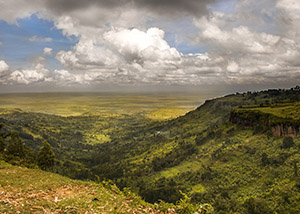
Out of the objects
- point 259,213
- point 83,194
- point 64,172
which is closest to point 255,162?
point 259,213

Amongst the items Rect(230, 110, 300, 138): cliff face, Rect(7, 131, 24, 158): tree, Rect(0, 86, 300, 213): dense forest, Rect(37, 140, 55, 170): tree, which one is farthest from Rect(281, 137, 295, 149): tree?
Rect(7, 131, 24, 158): tree

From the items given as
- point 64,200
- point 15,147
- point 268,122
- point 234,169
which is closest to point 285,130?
point 268,122

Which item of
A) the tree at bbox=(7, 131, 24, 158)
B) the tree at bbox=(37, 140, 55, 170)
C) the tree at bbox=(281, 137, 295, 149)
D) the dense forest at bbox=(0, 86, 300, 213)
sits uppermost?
the tree at bbox=(7, 131, 24, 158)

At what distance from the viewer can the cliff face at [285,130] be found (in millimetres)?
112125

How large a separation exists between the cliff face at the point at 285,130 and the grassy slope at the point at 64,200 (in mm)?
122294

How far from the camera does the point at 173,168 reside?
162 metres

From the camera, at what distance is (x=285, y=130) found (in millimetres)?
117812

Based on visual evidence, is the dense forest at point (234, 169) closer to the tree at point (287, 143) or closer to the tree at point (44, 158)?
the tree at point (287, 143)

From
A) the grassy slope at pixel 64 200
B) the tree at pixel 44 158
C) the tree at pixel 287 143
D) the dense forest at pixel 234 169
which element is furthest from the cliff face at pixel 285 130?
the grassy slope at pixel 64 200

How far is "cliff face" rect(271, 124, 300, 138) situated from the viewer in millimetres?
112125

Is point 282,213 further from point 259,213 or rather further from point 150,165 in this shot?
point 150,165

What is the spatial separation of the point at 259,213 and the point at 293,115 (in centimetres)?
8085

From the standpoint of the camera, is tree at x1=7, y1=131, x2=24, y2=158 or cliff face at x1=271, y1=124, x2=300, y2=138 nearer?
tree at x1=7, y1=131, x2=24, y2=158

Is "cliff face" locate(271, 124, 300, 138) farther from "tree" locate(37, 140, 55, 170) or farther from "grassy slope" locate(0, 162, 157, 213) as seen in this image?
"grassy slope" locate(0, 162, 157, 213)
